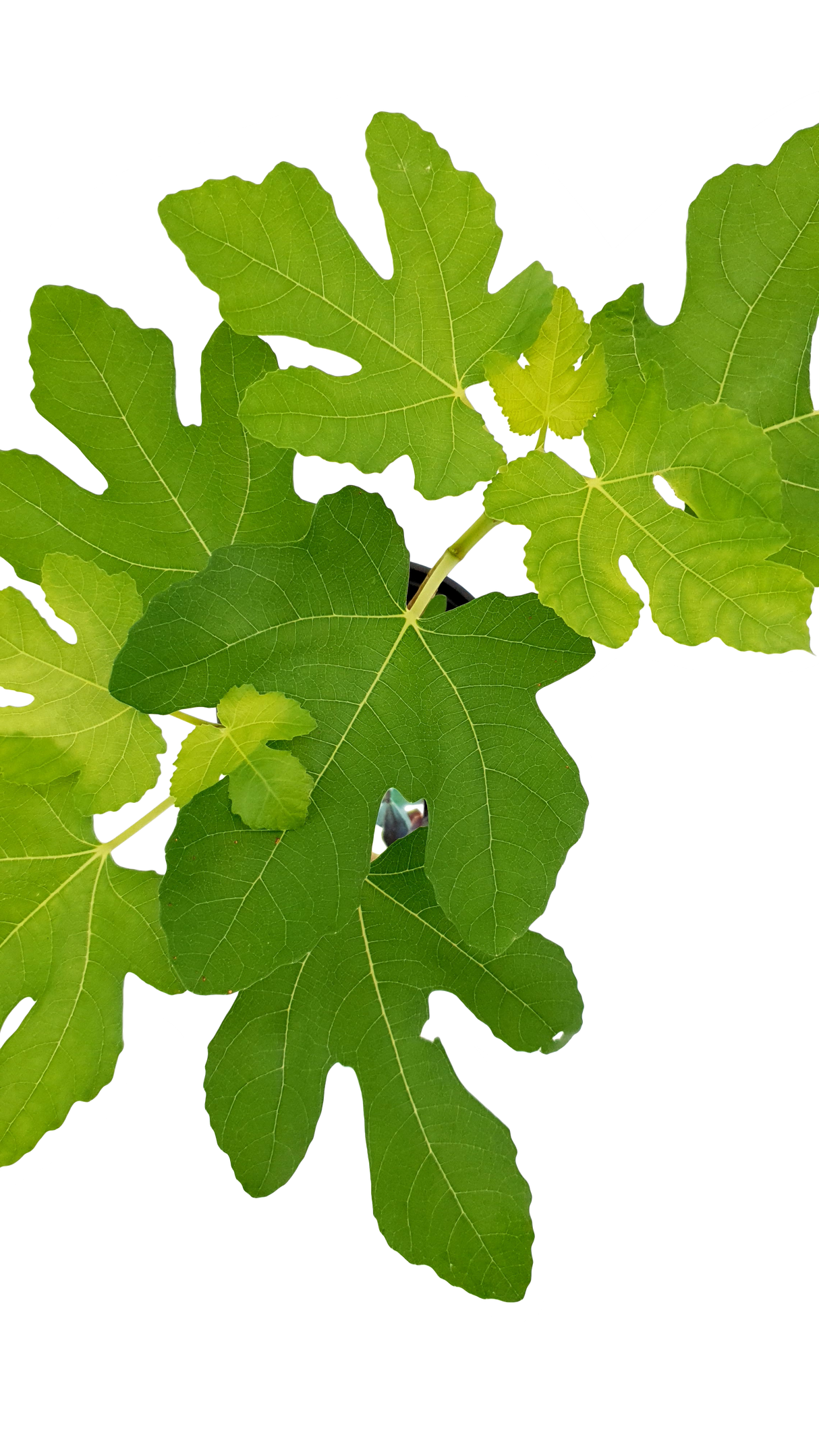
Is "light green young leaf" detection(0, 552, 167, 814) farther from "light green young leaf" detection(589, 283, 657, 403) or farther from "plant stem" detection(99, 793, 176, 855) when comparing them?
"light green young leaf" detection(589, 283, 657, 403)

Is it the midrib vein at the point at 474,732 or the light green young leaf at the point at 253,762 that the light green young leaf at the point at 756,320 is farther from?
the light green young leaf at the point at 253,762

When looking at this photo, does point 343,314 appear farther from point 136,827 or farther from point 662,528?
point 136,827

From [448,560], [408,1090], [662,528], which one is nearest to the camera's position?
[662,528]

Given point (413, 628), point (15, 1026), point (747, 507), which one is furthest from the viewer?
point (15, 1026)

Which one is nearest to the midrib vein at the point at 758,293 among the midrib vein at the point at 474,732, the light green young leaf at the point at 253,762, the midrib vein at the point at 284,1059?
A: the midrib vein at the point at 474,732

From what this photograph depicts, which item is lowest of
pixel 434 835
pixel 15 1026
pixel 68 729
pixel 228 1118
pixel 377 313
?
pixel 228 1118

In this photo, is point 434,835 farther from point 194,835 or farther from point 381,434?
point 381,434

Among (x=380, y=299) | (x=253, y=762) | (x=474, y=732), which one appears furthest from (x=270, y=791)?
(x=380, y=299)

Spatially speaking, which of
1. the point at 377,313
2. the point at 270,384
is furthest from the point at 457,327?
the point at 270,384
